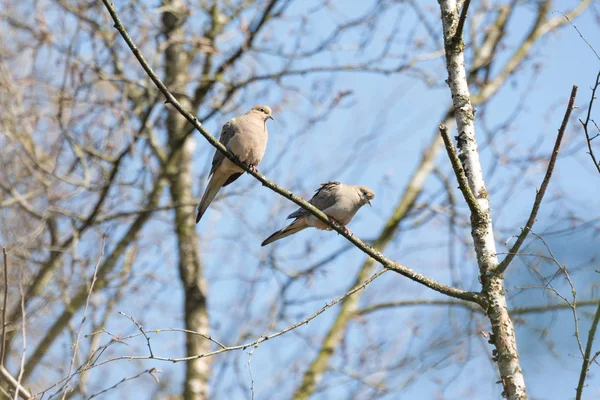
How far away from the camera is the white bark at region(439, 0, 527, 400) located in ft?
9.58

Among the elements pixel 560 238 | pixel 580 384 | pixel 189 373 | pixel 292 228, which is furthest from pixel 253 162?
pixel 189 373

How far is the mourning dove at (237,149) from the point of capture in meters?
4.80

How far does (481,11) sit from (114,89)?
17.2ft

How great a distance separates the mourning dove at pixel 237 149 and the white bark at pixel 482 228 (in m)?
1.59

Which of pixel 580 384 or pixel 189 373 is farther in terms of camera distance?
pixel 189 373

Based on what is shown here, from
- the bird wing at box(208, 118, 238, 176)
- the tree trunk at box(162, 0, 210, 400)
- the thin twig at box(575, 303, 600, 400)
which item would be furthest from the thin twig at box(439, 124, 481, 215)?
the tree trunk at box(162, 0, 210, 400)

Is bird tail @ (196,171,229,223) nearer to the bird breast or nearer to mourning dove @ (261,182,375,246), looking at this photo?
the bird breast

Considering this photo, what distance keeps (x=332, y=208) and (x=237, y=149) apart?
78cm

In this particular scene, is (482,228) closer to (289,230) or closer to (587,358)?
(587,358)

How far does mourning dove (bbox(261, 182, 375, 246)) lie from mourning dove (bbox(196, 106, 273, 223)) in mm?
492

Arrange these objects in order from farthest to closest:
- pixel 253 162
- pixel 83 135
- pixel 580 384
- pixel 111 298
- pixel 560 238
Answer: pixel 111 298
pixel 83 135
pixel 253 162
pixel 560 238
pixel 580 384

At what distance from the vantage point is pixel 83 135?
7.48 m

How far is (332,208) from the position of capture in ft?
16.5

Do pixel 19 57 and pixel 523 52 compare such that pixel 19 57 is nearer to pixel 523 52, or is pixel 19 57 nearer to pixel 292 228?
pixel 292 228
